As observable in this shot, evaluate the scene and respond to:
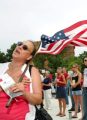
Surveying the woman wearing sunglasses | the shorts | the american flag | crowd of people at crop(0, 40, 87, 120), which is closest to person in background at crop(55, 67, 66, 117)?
the shorts

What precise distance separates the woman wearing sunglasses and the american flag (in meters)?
8.35

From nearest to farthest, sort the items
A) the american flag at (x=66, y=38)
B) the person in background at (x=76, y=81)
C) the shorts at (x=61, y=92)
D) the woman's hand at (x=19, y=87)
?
the woman's hand at (x=19, y=87)
the person in background at (x=76, y=81)
the american flag at (x=66, y=38)
the shorts at (x=61, y=92)

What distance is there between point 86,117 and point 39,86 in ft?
21.2

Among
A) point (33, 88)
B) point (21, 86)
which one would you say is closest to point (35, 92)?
point (33, 88)

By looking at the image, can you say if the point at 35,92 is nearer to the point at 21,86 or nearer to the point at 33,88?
the point at 33,88

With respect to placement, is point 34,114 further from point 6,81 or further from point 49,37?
point 49,37

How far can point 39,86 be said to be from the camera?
140 inches

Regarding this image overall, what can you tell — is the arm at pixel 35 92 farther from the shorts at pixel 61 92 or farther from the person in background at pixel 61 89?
the shorts at pixel 61 92

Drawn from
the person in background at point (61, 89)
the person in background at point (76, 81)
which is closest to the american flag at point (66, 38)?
the person in background at point (61, 89)

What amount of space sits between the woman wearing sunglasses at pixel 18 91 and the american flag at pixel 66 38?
8350 mm

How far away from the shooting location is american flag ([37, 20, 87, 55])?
484 inches

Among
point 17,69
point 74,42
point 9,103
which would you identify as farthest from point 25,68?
point 74,42

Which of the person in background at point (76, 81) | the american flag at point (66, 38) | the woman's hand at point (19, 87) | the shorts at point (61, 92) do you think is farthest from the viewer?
the shorts at point (61, 92)

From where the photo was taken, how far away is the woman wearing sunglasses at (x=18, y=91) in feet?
11.3
